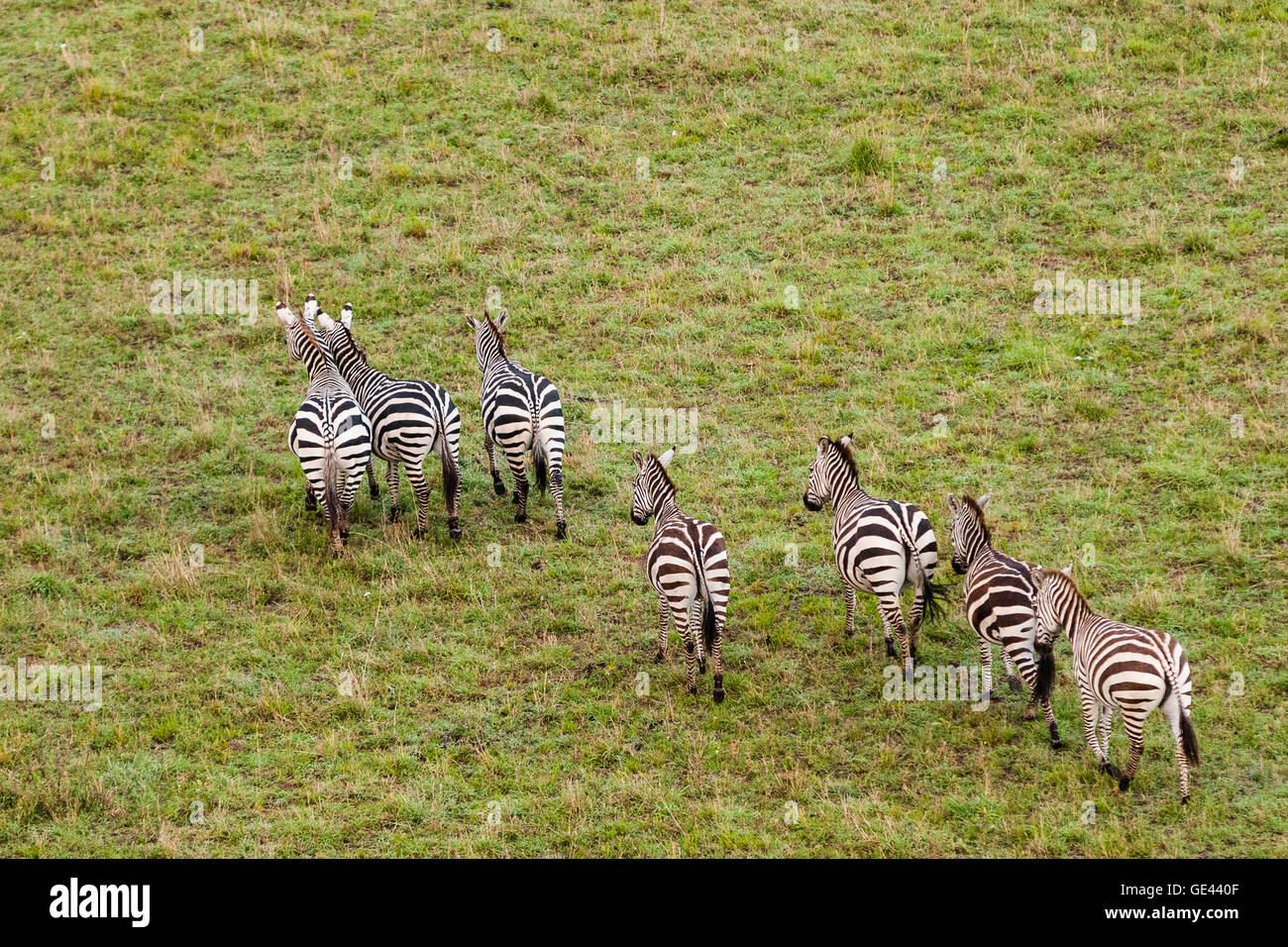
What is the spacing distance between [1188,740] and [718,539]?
15.0ft

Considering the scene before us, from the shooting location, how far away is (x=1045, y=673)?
37.6ft

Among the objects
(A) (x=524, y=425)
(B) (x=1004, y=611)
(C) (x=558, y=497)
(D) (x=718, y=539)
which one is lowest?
(B) (x=1004, y=611)

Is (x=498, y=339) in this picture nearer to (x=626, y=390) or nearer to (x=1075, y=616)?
(x=626, y=390)

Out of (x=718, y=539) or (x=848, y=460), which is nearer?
(x=718, y=539)

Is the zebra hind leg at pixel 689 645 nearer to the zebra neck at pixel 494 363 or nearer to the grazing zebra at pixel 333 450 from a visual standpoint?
the grazing zebra at pixel 333 450

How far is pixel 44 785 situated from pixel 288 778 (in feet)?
7.33

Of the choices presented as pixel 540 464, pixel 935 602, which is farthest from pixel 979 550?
pixel 540 464

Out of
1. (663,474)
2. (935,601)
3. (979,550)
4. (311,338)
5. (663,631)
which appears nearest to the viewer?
(979,550)

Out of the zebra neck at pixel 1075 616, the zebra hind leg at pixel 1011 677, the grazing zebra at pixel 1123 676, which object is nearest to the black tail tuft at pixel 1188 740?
the grazing zebra at pixel 1123 676

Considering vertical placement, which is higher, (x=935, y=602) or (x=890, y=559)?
(x=890, y=559)

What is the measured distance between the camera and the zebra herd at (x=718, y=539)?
10664 millimetres

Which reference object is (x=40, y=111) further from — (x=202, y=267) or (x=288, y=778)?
(x=288, y=778)

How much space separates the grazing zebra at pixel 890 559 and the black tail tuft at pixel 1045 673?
139 centimetres

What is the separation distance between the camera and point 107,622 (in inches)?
570
